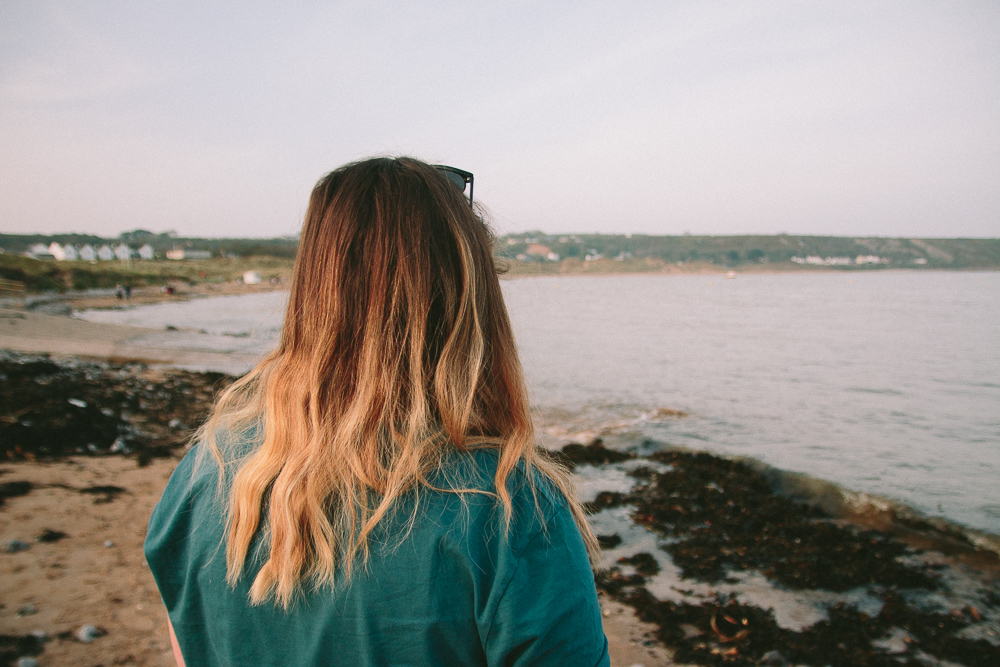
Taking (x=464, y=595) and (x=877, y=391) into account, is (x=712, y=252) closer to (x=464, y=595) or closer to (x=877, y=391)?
(x=877, y=391)

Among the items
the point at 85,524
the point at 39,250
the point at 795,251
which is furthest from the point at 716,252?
the point at 85,524

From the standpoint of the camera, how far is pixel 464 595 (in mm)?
899

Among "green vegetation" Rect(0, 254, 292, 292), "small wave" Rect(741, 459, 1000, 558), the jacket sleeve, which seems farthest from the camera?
"green vegetation" Rect(0, 254, 292, 292)

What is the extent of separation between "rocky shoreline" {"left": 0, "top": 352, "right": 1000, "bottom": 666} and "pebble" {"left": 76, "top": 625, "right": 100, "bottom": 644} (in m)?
0.01

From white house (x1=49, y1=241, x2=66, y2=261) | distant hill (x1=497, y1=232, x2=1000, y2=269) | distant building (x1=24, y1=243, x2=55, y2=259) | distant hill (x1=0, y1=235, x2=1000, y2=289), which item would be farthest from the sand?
distant building (x1=24, y1=243, x2=55, y2=259)

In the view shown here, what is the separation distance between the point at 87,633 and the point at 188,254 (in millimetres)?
137228

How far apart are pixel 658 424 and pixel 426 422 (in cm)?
1049

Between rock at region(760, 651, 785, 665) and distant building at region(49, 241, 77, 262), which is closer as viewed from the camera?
rock at region(760, 651, 785, 665)

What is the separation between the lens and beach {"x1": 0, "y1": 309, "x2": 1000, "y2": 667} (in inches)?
146

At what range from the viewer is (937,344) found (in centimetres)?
2358

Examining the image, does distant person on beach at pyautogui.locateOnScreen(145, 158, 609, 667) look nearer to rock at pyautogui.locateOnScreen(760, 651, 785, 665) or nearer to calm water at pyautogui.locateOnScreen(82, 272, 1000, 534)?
calm water at pyautogui.locateOnScreen(82, 272, 1000, 534)

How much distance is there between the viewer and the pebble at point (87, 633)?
129 inches

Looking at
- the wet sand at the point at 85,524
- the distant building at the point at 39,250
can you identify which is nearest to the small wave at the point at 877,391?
the wet sand at the point at 85,524

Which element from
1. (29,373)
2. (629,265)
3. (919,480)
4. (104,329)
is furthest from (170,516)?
(629,265)
